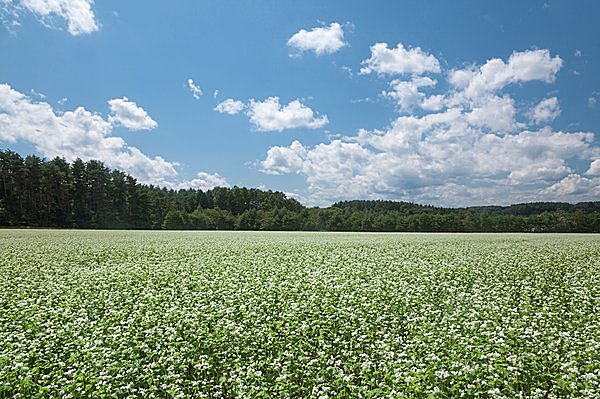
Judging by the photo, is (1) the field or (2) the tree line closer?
(1) the field

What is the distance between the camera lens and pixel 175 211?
323 feet

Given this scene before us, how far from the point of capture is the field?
6730mm

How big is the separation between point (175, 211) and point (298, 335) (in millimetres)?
94392

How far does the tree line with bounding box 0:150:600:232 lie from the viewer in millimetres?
78062

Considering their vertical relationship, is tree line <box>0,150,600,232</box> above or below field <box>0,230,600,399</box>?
above

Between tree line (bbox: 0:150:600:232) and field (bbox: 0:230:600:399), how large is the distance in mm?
73429

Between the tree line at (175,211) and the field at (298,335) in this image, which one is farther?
the tree line at (175,211)

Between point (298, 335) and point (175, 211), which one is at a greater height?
point (175, 211)

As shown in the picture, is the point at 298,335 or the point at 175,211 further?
the point at 175,211

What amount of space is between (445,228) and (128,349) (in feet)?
334

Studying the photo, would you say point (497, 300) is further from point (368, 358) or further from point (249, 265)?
point (249, 265)

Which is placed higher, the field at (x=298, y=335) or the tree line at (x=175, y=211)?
the tree line at (x=175, y=211)

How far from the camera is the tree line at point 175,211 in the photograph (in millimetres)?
78062

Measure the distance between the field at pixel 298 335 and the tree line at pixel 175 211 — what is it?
73.4 meters
